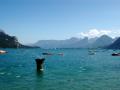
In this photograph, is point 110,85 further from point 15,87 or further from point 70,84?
point 15,87

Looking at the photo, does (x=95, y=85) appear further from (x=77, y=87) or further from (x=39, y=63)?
(x=39, y=63)

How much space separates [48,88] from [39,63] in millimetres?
30647

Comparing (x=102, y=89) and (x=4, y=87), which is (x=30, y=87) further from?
(x=102, y=89)

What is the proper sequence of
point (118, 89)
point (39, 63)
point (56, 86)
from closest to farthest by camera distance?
point (118, 89), point (56, 86), point (39, 63)

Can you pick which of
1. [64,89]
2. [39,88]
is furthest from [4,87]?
[64,89]

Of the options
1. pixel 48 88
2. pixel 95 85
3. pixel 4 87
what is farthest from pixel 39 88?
pixel 95 85

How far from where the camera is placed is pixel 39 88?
45219mm

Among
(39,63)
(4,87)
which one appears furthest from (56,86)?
(39,63)

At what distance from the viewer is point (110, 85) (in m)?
47.4

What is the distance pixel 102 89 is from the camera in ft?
143

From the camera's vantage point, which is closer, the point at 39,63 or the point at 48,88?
the point at 48,88

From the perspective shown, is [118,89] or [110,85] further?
[110,85]

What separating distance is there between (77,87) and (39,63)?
30728 millimetres

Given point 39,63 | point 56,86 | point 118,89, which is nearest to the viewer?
point 118,89
